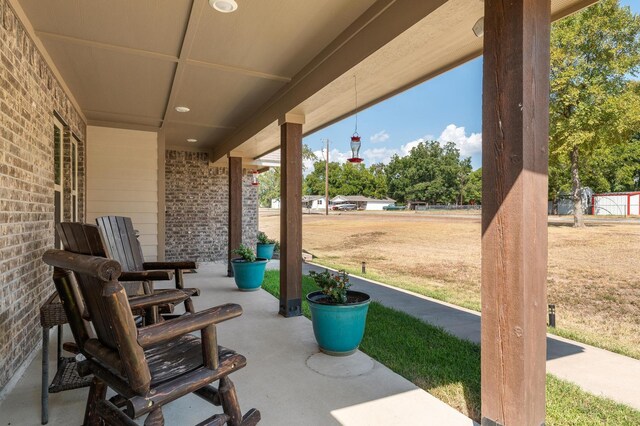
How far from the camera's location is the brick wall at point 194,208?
330 inches

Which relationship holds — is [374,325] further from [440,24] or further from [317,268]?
[317,268]

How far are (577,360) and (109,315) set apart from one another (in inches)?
133

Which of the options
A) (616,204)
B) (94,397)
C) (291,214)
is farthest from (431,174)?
(94,397)

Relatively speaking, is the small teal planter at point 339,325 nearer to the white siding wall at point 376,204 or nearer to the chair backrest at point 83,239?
the chair backrest at point 83,239

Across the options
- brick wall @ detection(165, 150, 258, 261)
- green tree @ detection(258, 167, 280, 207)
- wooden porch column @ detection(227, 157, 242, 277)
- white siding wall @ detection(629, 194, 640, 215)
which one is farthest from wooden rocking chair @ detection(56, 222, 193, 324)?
green tree @ detection(258, 167, 280, 207)

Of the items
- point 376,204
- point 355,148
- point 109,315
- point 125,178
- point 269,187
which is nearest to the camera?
point 109,315

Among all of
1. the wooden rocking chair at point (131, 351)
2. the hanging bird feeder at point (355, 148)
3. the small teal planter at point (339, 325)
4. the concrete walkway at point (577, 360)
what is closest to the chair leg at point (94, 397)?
the wooden rocking chair at point (131, 351)

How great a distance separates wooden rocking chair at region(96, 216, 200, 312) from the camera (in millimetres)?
2885

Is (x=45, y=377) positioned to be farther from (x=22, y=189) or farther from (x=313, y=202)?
(x=313, y=202)

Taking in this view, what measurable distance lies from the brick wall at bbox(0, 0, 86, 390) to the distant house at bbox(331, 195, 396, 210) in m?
43.5

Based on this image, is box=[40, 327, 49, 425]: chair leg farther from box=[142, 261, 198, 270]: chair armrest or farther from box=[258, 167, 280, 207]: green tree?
box=[258, 167, 280, 207]: green tree

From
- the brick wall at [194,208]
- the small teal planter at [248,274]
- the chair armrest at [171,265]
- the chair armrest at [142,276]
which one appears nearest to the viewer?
the chair armrest at [142,276]

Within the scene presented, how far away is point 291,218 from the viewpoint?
4.11 metres

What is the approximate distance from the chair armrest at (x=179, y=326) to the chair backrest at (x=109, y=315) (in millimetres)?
41
